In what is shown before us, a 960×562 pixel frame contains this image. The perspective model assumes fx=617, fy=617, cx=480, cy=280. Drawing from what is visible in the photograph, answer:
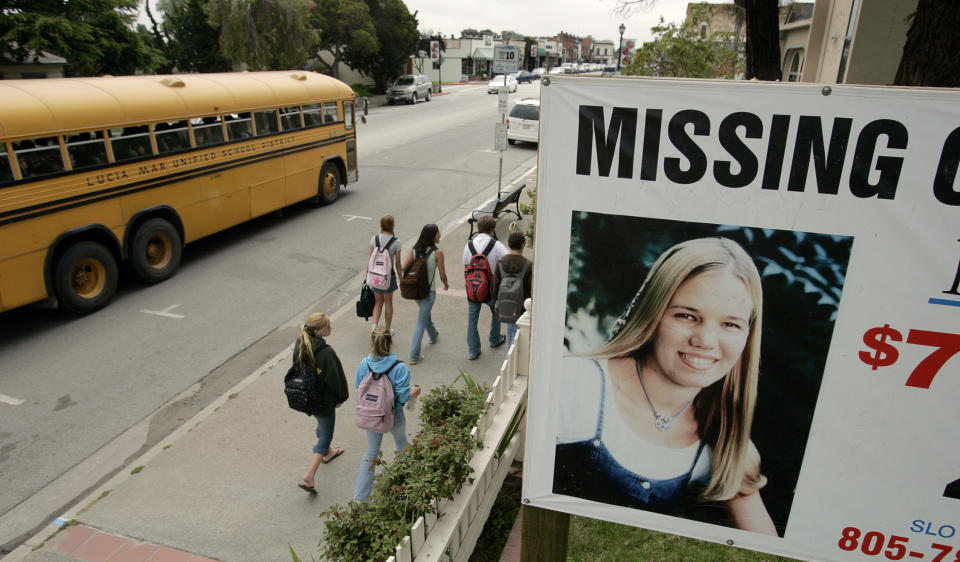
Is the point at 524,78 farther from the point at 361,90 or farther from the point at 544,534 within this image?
the point at 544,534

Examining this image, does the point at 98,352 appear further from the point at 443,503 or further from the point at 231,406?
the point at 443,503

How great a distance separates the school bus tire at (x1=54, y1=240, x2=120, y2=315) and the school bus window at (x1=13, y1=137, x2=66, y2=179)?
106 cm

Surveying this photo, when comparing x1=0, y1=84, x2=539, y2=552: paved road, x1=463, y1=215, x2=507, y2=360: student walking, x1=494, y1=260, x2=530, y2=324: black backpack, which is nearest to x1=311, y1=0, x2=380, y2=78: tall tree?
x1=0, y1=84, x2=539, y2=552: paved road

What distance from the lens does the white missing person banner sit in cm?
193

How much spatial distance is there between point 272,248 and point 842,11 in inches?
546

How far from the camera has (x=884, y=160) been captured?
1901 mm

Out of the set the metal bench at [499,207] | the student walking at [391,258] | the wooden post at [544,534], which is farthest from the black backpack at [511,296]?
the metal bench at [499,207]

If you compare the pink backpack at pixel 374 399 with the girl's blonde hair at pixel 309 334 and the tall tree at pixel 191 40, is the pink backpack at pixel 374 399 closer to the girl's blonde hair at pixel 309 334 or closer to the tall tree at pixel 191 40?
the girl's blonde hair at pixel 309 334

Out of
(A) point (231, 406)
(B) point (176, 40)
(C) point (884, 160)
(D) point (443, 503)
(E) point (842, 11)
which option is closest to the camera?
(C) point (884, 160)

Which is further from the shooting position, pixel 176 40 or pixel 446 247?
pixel 176 40

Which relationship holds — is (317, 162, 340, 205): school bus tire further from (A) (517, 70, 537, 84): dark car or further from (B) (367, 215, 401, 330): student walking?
(A) (517, 70, 537, 84): dark car

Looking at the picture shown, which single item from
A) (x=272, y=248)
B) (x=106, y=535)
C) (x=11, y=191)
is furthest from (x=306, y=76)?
(x=106, y=535)

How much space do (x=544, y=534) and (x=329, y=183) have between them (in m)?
12.6

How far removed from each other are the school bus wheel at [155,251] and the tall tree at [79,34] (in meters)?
17.9
